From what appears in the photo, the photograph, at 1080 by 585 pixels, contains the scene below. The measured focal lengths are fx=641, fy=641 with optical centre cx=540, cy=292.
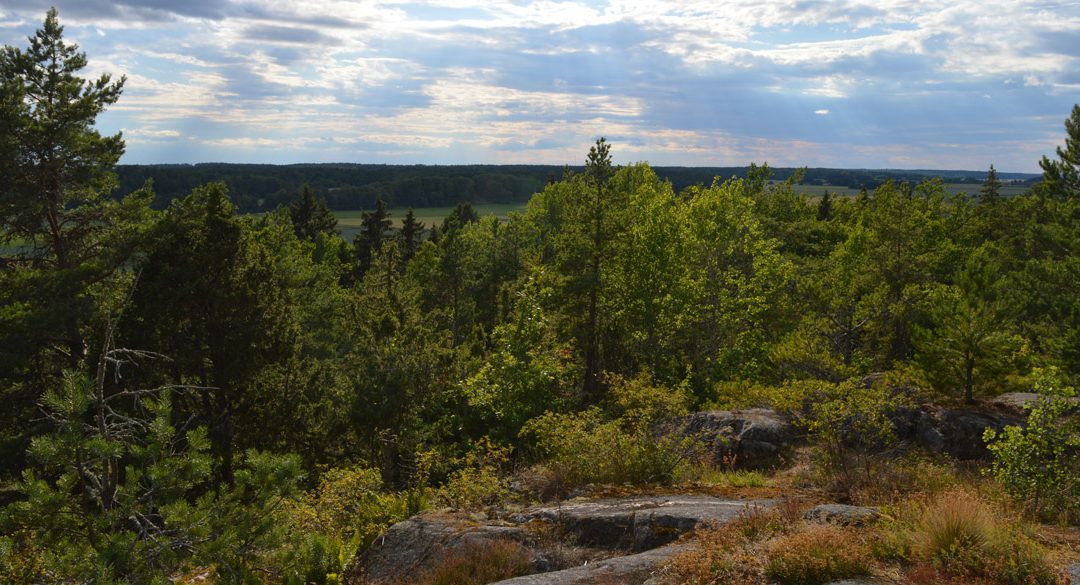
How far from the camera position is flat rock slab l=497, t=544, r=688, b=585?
738cm

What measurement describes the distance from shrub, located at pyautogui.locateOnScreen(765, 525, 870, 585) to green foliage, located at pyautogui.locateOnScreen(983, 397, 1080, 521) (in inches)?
164

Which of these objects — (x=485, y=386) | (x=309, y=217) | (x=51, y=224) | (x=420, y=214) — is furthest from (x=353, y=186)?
(x=485, y=386)

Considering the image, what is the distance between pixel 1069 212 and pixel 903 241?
18.5 ft

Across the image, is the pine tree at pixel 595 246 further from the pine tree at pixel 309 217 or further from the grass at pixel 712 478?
the pine tree at pixel 309 217

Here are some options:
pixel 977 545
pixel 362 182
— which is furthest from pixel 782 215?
pixel 362 182

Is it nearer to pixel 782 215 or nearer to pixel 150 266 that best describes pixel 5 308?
pixel 150 266

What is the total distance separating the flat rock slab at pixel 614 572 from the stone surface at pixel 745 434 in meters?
6.52

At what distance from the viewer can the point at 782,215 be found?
4644cm

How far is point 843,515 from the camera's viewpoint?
26.6ft

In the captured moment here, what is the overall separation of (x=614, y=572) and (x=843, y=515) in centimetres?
304

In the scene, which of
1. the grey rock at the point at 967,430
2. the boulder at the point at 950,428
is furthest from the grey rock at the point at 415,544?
the grey rock at the point at 967,430

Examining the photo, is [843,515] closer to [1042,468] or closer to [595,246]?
[1042,468]

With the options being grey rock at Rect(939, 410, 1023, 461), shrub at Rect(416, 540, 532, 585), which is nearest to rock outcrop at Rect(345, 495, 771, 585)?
shrub at Rect(416, 540, 532, 585)

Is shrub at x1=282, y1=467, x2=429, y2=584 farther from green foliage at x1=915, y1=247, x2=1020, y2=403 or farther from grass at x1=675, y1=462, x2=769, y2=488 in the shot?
green foliage at x1=915, y1=247, x2=1020, y2=403
